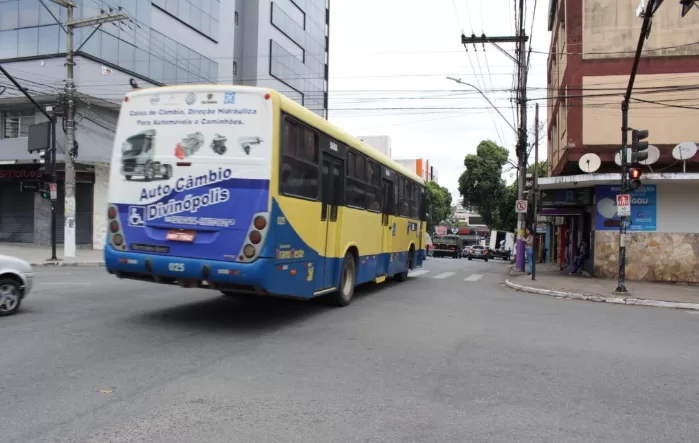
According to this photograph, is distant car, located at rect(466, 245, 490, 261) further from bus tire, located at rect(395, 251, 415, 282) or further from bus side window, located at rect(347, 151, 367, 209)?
bus side window, located at rect(347, 151, 367, 209)

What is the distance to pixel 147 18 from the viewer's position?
28625 millimetres

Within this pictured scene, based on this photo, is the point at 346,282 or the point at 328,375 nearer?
the point at 328,375

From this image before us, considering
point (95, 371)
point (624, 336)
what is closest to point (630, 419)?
point (624, 336)

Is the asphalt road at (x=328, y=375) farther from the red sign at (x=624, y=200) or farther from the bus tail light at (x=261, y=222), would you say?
the red sign at (x=624, y=200)

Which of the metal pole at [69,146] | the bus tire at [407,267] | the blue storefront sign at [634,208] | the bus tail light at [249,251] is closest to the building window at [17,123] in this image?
the metal pole at [69,146]

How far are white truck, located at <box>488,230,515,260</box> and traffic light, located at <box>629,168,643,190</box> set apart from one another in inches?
1276

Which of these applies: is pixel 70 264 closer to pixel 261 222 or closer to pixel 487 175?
pixel 261 222

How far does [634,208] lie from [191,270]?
16875 millimetres

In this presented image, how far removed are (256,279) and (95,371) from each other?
2239 millimetres

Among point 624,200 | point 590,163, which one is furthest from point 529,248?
point 624,200

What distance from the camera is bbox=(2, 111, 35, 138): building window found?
85.7 ft

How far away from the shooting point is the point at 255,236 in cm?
712

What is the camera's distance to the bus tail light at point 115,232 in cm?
774

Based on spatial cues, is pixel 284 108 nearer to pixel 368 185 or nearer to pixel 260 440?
pixel 368 185
